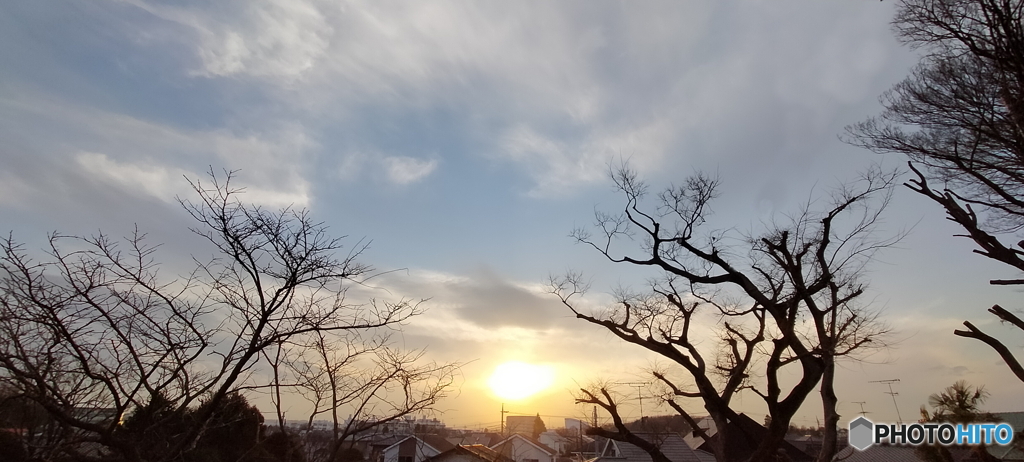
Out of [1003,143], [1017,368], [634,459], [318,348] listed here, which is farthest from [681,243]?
[634,459]

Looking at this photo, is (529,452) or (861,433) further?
(529,452)

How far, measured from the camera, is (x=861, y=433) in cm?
1184

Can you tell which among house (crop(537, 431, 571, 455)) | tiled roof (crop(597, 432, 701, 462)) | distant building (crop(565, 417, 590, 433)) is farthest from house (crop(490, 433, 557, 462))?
house (crop(537, 431, 571, 455))

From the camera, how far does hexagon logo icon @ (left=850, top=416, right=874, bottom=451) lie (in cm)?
1170

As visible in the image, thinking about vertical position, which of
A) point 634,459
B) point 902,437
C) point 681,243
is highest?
point 681,243

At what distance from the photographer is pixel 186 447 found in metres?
3.84

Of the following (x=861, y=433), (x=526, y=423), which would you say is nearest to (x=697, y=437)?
(x=861, y=433)

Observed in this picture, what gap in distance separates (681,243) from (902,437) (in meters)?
6.28

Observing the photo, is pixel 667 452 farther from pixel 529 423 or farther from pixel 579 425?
pixel 529 423

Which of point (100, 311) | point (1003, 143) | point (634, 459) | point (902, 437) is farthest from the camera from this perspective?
point (634, 459)

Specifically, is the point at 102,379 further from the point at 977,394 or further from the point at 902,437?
the point at 977,394

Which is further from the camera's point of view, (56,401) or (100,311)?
(100,311)

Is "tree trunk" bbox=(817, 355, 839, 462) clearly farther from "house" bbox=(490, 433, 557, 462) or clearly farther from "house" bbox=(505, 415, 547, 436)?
"house" bbox=(505, 415, 547, 436)

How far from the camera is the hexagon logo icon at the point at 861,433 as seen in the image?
38.4 feet
